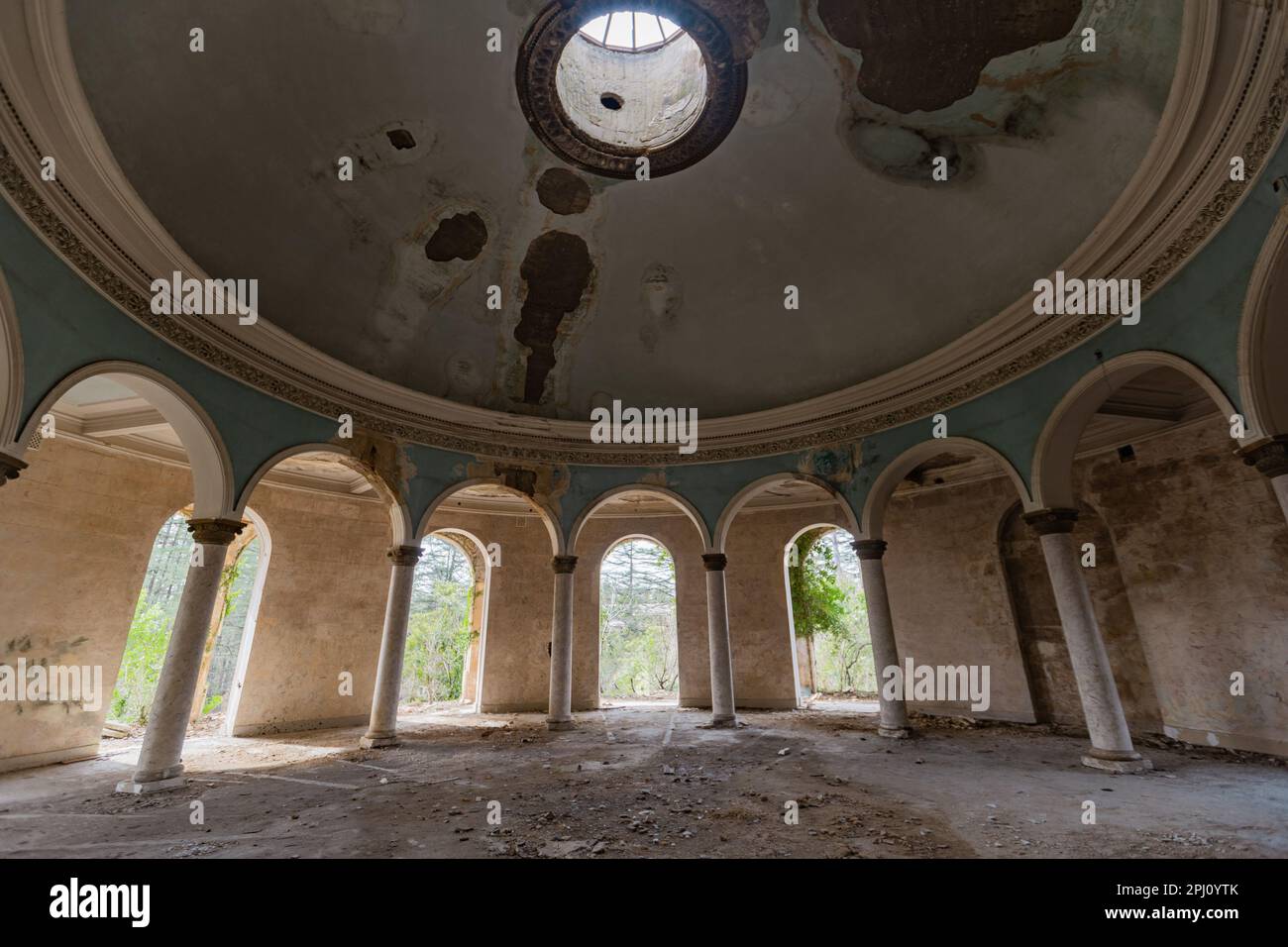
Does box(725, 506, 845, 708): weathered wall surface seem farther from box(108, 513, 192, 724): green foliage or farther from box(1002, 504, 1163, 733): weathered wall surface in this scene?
box(108, 513, 192, 724): green foliage

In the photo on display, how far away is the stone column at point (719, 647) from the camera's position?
10531 millimetres

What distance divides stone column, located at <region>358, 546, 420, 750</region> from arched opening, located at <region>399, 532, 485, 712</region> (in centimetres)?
485

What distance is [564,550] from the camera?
1112 centimetres

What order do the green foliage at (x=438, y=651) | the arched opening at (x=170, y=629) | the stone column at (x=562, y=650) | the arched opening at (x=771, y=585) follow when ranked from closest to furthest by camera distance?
the stone column at (x=562, y=650)
the arched opening at (x=170, y=629)
the arched opening at (x=771, y=585)
the green foliage at (x=438, y=651)

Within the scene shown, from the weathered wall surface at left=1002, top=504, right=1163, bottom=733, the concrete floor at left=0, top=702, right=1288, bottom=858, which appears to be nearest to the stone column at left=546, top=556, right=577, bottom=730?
the concrete floor at left=0, top=702, right=1288, bottom=858

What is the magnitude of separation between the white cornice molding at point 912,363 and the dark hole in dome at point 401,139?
3.07 metres

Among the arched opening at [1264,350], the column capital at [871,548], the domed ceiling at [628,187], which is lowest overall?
the column capital at [871,548]

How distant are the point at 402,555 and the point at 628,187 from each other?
7277 mm

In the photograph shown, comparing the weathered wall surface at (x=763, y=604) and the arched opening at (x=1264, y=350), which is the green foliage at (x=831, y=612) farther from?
the arched opening at (x=1264, y=350)

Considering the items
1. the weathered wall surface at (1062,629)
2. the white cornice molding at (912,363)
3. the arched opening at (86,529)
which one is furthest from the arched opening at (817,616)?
the arched opening at (86,529)

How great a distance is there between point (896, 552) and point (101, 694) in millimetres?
15149

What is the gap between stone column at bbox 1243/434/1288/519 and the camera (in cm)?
516

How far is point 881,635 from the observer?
948 centimetres

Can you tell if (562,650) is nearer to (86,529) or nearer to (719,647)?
(719,647)
